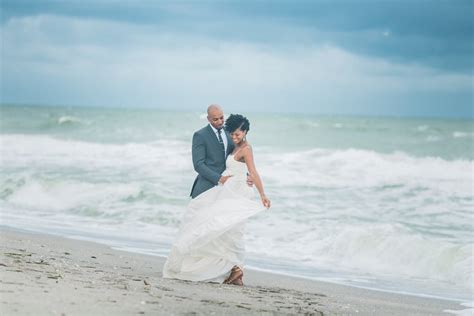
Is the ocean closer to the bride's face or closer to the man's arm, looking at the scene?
the man's arm

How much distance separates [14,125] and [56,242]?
4325 centimetres

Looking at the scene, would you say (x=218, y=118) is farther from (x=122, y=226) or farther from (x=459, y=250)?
(x=122, y=226)

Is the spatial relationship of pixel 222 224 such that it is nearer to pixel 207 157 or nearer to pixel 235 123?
pixel 207 157

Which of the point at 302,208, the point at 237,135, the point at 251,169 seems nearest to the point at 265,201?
the point at 251,169

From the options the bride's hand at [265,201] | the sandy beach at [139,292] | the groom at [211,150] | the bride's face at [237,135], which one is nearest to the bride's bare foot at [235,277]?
the sandy beach at [139,292]

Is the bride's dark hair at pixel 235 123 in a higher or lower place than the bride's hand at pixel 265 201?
higher

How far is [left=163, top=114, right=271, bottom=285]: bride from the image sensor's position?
7.16m

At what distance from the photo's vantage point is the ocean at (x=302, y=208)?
10.7 meters

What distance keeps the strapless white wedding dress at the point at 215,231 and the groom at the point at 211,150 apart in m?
0.13

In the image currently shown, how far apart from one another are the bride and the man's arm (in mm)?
99

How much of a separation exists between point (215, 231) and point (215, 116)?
1.13 meters

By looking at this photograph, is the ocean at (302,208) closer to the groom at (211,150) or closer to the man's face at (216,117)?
the groom at (211,150)

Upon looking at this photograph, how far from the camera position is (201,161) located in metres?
7.36

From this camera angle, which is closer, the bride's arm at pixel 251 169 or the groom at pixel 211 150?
the bride's arm at pixel 251 169
